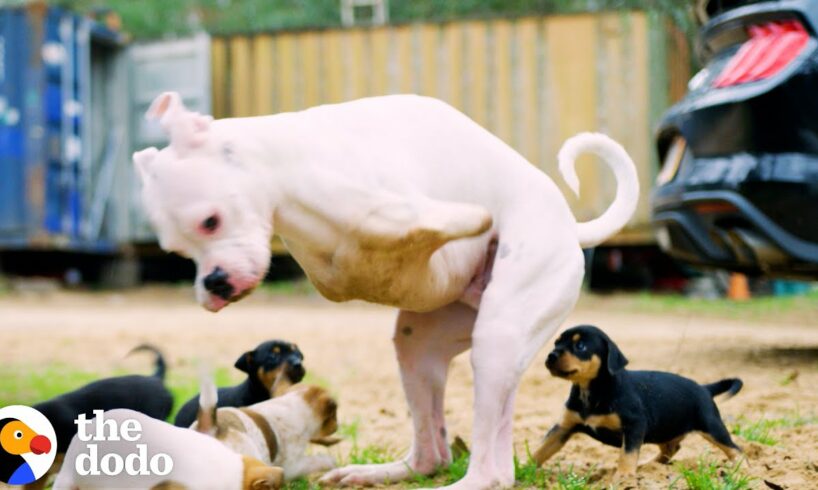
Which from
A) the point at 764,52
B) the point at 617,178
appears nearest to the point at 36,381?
the point at 617,178

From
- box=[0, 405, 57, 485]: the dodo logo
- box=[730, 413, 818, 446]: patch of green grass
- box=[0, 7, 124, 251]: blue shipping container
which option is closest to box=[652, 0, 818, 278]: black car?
box=[730, 413, 818, 446]: patch of green grass

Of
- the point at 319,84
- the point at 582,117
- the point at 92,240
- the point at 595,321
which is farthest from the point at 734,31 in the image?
the point at 92,240

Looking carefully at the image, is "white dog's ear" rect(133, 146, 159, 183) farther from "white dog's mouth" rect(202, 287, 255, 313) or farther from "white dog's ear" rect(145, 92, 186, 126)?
"white dog's mouth" rect(202, 287, 255, 313)

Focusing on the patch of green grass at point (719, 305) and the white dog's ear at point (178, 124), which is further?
the patch of green grass at point (719, 305)

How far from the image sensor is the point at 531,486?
114 inches

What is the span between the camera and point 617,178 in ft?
10.6

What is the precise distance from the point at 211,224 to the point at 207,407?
458 millimetres

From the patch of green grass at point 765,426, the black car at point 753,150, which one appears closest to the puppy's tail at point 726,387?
the patch of green grass at point 765,426

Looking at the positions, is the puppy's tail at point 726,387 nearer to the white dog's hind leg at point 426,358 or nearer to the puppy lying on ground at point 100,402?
the white dog's hind leg at point 426,358

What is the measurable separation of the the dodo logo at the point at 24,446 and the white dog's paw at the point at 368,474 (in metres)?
0.77

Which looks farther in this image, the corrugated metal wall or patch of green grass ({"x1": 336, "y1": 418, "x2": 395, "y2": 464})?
the corrugated metal wall

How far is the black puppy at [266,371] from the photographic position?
11.4 ft

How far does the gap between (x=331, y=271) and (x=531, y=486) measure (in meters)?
0.82

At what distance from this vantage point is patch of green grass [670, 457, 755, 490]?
9.00ft
